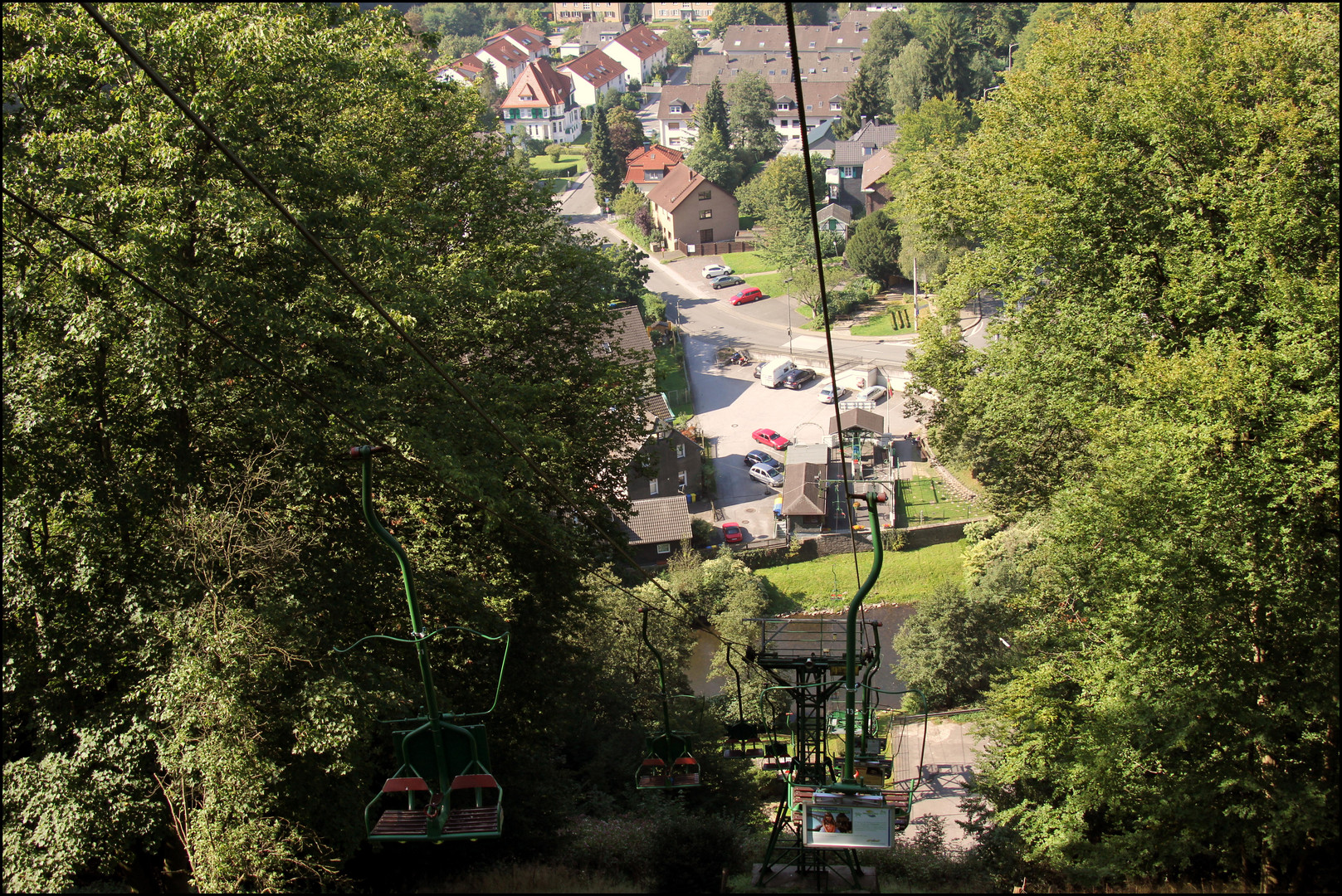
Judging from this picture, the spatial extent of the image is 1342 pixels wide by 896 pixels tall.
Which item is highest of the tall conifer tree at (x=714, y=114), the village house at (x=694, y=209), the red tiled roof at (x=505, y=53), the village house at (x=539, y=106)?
the red tiled roof at (x=505, y=53)

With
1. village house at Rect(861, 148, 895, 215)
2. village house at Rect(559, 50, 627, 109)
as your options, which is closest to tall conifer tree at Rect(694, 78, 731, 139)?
village house at Rect(861, 148, 895, 215)

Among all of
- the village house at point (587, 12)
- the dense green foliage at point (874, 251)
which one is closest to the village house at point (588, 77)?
the village house at point (587, 12)

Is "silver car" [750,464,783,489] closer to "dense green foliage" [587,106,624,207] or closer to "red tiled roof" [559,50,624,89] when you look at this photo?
"dense green foliage" [587,106,624,207]

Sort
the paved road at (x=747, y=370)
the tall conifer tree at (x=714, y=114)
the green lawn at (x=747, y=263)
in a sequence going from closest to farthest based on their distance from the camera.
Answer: the paved road at (x=747, y=370)
the green lawn at (x=747, y=263)
the tall conifer tree at (x=714, y=114)

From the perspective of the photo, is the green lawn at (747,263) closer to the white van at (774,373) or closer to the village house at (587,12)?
the white van at (774,373)

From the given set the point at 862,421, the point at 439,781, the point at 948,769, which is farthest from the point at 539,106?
the point at 439,781

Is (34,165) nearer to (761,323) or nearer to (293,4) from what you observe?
(293,4)

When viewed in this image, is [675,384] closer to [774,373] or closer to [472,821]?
[774,373]
